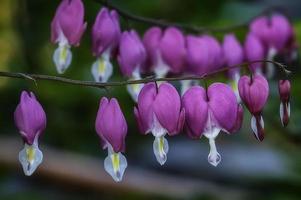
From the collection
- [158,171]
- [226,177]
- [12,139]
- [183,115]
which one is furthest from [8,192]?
[183,115]

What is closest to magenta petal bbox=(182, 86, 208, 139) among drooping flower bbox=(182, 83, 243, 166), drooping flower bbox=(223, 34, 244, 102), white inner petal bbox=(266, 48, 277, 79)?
drooping flower bbox=(182, 83, 243, 166)

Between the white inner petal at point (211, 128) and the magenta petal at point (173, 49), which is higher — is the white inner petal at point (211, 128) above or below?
below

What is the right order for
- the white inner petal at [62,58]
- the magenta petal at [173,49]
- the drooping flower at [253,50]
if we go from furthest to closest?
1. the drooping flower at [253,50]
2. the magenta petal at [173,49]
3. the white inner petal at [62,58]

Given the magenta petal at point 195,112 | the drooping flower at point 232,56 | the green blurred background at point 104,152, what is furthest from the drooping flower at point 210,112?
the green blurred background at point 104,152

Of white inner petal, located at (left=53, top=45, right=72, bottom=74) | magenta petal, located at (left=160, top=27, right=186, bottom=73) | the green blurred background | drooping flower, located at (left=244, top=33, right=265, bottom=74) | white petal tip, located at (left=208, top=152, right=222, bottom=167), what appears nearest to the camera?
white petal tip, located at (left=208, top=152, right=222, bottom=167)

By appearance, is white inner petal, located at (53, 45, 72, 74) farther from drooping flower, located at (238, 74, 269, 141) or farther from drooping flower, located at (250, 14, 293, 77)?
drooping flower, located at (250, 14, 293, 77)

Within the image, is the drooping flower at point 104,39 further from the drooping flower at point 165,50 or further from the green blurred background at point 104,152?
the green blurred background at point 104,152

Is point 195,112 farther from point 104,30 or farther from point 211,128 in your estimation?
point 104,30

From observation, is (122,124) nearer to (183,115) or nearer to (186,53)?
(183,115)

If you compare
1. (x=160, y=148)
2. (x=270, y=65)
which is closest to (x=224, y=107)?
(x=160, y=148)
